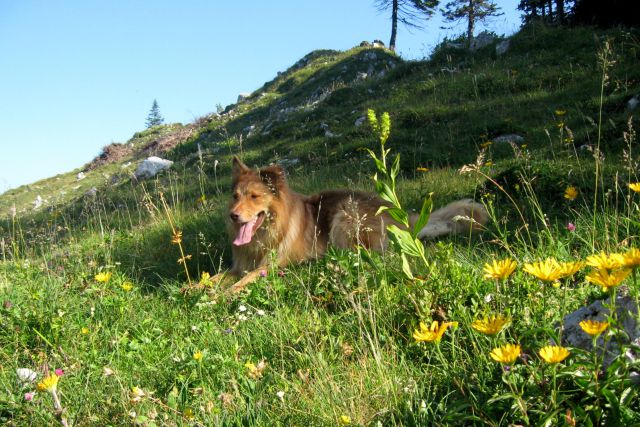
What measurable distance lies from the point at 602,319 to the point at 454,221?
2.81 metres

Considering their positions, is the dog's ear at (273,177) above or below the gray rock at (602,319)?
above

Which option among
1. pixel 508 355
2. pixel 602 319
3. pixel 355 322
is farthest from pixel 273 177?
pixel 508 355

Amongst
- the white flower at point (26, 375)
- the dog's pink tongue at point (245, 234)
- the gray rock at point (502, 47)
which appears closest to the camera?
the white flower at point (26, 375)

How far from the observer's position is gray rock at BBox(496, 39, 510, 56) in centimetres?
1222

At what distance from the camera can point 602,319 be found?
165 centimetres

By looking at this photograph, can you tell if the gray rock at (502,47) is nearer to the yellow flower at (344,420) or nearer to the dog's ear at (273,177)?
the dog's ear at (273,177)

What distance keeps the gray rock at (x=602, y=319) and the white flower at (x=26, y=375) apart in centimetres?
247

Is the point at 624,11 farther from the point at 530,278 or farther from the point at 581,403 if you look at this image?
the point at 581,403

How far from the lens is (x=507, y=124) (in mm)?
7777

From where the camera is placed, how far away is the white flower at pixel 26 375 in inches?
95.0

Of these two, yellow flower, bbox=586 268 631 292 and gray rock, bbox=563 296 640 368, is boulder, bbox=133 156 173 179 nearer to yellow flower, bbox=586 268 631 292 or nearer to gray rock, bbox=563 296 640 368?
gray rock, bbox=563 296 640 368

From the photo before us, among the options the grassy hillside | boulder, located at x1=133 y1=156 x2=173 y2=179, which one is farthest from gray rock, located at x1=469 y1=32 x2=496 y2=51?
boulder, located at x1=133 y1=156 x2=173 y2=179

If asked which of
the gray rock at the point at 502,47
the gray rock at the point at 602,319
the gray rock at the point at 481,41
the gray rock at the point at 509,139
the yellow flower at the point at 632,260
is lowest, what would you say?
the gray rock at the point at 602,319

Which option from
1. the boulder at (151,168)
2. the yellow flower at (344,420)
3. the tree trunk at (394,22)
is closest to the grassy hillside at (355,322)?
the yellow flower at (344,420)
